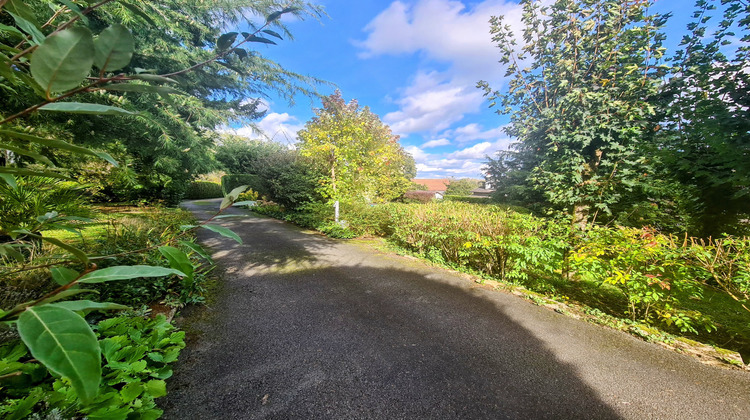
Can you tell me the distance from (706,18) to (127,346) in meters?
10.9

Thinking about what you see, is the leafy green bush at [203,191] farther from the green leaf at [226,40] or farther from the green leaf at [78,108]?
the green leaf at [78,108]

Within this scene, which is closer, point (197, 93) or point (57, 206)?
point (57, 206)

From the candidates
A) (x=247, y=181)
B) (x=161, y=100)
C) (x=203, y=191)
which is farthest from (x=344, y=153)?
(x=203, y=191)

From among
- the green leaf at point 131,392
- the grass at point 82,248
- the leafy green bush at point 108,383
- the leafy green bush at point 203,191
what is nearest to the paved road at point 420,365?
the leafy green bush at point 108,383

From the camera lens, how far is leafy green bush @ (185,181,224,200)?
68.3ft

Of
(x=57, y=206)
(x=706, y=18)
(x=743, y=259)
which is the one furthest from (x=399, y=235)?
(x=706, y=18)

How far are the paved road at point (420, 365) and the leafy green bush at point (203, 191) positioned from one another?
21274 millimetres

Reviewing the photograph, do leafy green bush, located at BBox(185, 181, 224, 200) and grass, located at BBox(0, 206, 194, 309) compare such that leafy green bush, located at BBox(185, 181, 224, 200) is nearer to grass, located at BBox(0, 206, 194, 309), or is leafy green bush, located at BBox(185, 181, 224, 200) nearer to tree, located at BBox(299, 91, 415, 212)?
tree, located at BBox(299, 91, 415, 212)

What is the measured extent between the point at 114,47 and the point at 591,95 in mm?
9448

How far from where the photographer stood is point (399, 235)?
6695mm

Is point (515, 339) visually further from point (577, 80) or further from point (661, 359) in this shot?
point (577, 80)

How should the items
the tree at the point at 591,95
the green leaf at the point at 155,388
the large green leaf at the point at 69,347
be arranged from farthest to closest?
the tree at the point at 591,95 → the green leaf at the point at 155,388 → the large green leaf at the point at 69,347

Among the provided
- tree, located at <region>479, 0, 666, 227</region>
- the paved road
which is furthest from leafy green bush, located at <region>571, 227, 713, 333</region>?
tree, located at <region>479, 0, 666, 227</region>

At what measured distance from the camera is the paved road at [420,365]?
204 centimetres
